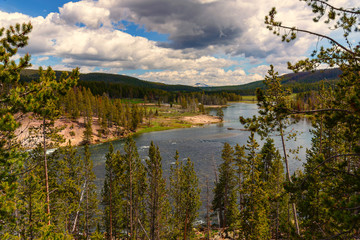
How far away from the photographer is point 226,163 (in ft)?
102

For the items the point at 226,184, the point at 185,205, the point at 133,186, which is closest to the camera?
the point at 185,205

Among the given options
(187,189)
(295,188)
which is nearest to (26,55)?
(295,188)

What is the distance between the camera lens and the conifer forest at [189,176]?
723 cm

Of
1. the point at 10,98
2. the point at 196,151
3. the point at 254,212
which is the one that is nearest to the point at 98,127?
the point at 196,151

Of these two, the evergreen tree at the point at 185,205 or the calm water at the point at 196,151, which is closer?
the evergreen tree at the point at 185,205

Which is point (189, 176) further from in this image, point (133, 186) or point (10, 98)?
point (10, 98)

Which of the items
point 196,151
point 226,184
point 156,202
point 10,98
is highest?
point 10,98

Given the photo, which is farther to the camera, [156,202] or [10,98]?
[156,202]

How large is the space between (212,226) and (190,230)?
7.26m

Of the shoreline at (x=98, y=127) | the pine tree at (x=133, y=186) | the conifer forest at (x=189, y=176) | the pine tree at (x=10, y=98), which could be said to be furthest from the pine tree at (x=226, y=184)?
the shoreline at (x=98, y=127)

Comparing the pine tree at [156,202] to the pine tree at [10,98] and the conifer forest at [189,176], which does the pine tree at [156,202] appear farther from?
the pine tree at [10,98]

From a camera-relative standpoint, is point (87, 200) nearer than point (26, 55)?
No

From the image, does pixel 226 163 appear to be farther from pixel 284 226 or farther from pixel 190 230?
pixel 284 226

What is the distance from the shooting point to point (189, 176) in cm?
2817
